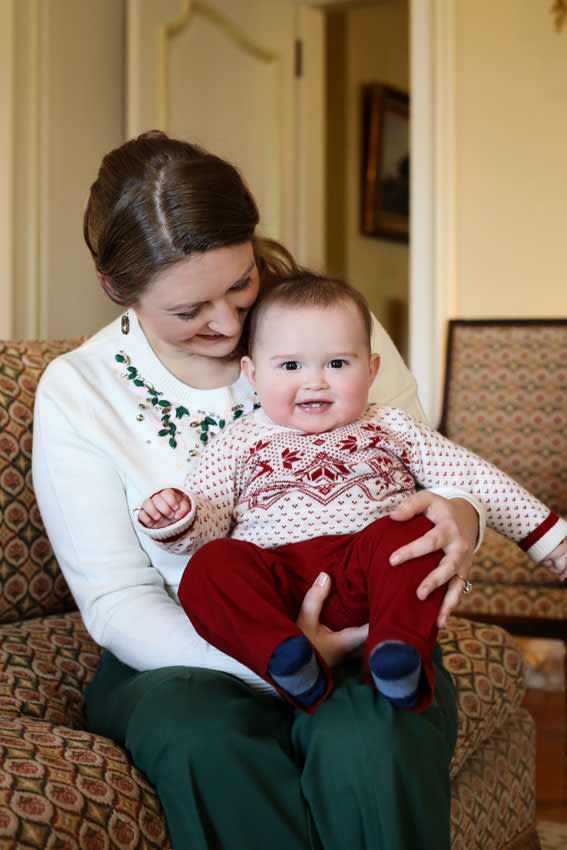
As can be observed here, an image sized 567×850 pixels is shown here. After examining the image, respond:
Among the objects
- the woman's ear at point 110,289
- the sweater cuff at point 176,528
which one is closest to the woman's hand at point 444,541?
the sweater cuff at point 176,528

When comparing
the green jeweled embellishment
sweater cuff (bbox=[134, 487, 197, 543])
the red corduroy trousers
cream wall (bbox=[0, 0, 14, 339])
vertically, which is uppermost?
cream wall (bbox=[0, 0, 14, 339])

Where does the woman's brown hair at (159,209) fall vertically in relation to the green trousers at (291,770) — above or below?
above

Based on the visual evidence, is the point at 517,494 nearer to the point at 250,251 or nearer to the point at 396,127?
the point at 250,251

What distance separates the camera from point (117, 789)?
1005 mm

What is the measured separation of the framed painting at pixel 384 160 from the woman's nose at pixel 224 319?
12.3 feet

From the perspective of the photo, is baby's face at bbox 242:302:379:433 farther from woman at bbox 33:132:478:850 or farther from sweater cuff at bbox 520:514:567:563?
sweater cuff at bbox 520:514:567:563

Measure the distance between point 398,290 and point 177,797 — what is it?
4.52m

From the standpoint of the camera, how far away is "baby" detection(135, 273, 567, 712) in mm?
1035

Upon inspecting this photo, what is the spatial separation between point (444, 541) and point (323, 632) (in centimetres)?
19

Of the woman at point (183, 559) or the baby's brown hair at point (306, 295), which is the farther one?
the baby's brown hair at point (306, 295)

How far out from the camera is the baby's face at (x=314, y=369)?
133 centimetres

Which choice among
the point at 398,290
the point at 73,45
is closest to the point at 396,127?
the point at 398,290

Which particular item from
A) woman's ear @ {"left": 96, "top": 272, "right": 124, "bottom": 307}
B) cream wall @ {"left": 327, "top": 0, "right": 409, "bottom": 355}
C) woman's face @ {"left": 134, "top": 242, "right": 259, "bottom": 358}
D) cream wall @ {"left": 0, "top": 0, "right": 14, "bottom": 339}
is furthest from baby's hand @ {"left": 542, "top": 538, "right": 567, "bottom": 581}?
cream wall @ {"left": 327, "top": 0, "right": 409, "bottom": 355}

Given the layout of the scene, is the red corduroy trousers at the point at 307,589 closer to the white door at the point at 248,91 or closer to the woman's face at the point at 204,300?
the woman's face at the point at 204,300
